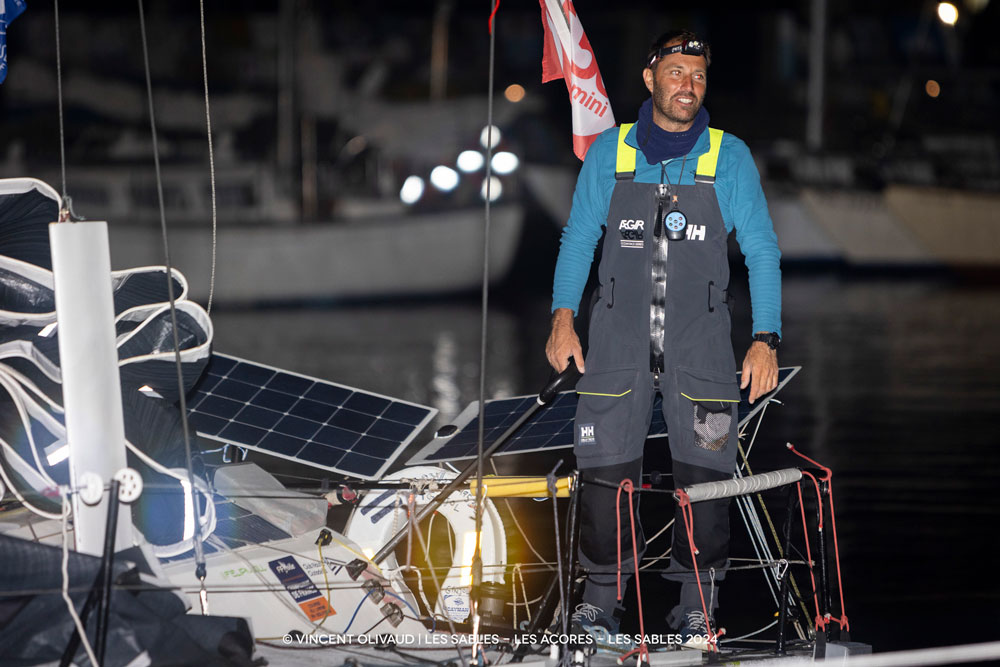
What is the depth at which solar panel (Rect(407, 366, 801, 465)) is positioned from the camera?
4.64 meters

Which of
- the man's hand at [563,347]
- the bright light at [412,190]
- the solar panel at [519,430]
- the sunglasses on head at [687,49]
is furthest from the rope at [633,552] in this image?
the bright light at [412,190]

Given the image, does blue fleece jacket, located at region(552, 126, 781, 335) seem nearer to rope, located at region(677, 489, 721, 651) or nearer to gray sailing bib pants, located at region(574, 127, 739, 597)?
gray sailing bib pants, located at region(574, 127, 739, 597)

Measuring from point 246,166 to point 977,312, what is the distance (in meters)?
14.2

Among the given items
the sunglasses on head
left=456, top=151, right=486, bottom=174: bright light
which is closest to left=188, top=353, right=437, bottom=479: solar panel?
the sunglasses on head

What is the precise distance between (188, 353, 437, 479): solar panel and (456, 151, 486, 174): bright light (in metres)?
19.1

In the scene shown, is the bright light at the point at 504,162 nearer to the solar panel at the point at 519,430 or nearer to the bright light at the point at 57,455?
the solar panel at the point at 519,430

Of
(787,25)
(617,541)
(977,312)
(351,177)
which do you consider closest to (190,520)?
(617,541)

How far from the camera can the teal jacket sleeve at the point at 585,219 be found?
4.14m

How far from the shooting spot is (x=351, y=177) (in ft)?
82.2

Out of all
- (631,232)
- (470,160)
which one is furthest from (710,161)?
(470,160)

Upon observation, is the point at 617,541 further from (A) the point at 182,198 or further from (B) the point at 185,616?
(A) the point at 182,198

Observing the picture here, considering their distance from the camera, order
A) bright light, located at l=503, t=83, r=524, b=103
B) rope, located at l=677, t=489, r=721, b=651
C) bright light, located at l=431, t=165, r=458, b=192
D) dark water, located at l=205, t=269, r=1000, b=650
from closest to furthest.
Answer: rope, located at l=677, t=489, r=721, b=651
dark water, located at l=205, t=269, r=1000, b=650
bright light, located at l=431, t=165, r=458, b=192
bright light, located at l=503, t=83, r=524, b=103

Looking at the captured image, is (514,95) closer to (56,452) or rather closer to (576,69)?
(576,69)

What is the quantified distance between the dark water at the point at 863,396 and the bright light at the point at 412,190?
215 cm
